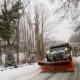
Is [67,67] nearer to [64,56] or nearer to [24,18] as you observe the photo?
[64,56]

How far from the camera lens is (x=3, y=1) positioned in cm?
3684

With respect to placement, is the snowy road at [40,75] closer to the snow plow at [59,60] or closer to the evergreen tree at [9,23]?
the snow plow at [59,60]

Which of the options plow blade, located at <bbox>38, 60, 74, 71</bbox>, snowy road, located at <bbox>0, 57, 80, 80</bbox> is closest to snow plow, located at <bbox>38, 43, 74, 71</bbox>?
plow blade, located at <bbox>38, 60, 74, 71</bbox>

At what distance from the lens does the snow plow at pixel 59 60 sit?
19156 mm

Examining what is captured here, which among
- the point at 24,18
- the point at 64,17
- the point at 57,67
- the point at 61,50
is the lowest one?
the point at 57,67

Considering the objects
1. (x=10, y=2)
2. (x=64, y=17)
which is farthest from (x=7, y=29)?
(x=64, y=17)

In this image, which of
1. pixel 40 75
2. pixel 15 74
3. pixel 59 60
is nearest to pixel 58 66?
pixel 59 60

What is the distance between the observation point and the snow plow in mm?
19156

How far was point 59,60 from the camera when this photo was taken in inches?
827

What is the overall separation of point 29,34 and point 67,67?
101 feet

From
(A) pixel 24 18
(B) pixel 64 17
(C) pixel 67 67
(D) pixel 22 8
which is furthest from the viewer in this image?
(A) pixel 24 18

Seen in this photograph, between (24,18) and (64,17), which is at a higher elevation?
(24,18)

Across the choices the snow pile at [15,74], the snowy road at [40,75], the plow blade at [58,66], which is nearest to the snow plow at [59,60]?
the plow blade at [58,66]

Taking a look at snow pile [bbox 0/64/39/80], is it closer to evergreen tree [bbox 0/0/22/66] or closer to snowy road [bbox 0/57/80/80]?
snowy road [bbox 0/57/80/80]
